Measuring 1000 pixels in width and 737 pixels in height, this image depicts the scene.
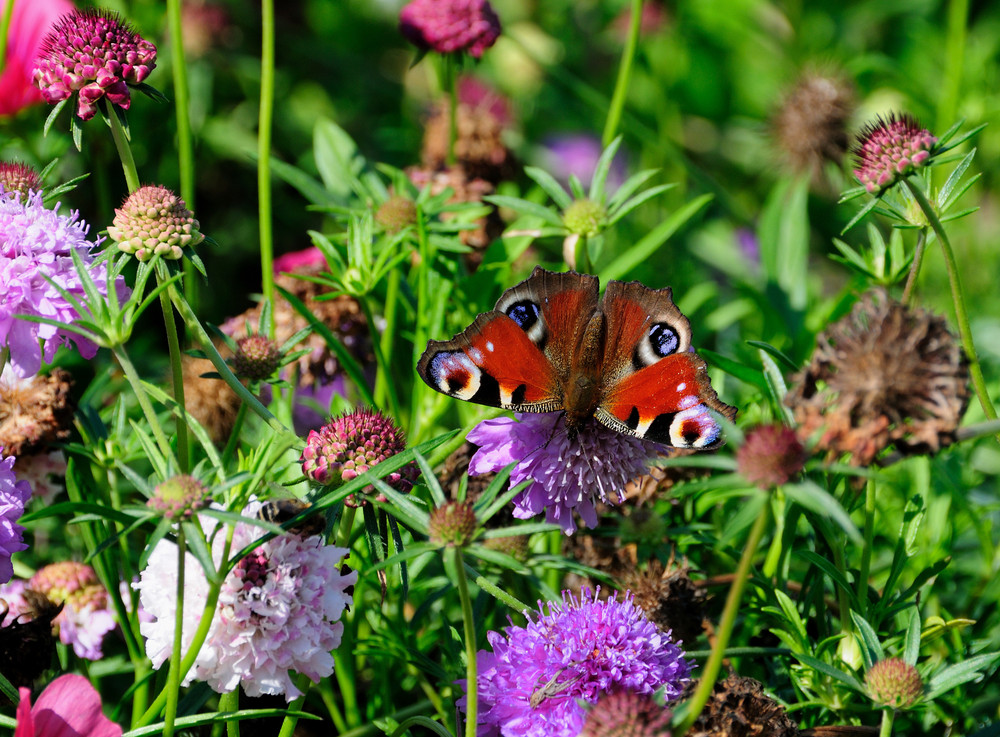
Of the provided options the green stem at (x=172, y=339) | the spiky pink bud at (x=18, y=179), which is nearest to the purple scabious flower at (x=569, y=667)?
the green stem at (x=172, y=339)

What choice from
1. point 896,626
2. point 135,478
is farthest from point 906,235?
point 135,478

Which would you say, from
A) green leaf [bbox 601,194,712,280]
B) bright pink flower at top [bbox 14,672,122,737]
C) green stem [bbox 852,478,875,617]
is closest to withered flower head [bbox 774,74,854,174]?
green leaf [bbox 601,194,712,280]

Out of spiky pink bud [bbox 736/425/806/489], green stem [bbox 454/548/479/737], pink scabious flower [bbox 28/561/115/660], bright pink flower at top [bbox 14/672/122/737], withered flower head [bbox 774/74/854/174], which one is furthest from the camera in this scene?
withered flower head [bbox 774/74/854/174]

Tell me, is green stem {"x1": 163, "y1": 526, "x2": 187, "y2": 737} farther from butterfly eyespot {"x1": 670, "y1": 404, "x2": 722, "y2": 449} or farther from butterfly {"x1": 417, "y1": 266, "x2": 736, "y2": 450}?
butterfly eyespot {"x1": 670, "y1": 404, "x2": 722, "y2": 449}

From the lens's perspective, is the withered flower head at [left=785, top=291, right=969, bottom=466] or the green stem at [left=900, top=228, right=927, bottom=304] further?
the green stem at [left=900, top=228, right=927, bottom=304]

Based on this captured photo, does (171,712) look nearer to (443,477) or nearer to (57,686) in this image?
(57,686)

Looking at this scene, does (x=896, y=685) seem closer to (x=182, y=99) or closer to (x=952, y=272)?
(x=952, y=272)

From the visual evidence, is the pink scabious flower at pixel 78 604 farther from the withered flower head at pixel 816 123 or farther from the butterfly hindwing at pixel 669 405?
the withered flower head at pixel 816 123
